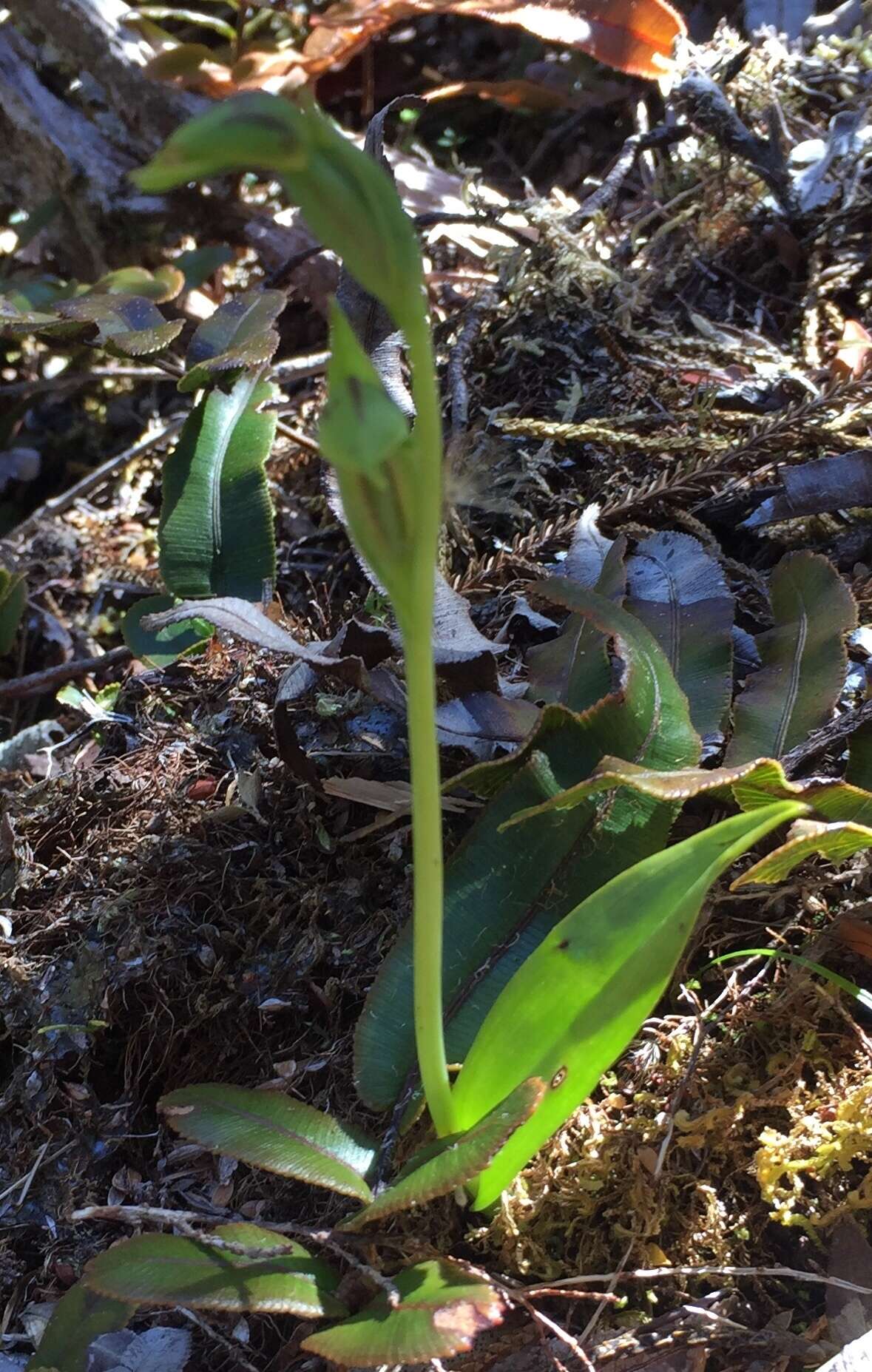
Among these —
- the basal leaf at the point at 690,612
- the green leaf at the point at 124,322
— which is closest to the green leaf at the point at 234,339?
the green leaf at the point at 124,322

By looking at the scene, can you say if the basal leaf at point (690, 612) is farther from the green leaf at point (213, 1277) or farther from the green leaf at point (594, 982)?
the green leaf at point (213, 1277)

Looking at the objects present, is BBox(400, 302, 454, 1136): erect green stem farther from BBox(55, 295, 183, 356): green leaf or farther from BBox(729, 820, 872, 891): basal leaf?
BBox(55, 295, 183, 356): green leaf

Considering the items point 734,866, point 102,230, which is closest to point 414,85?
point 102,230

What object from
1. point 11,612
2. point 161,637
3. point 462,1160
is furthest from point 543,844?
point 11,612

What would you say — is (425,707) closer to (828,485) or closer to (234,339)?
(828,485)

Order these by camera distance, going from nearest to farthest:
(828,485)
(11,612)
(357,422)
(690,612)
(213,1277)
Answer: (357,422)
(213,1277)
(690,612)
(828,485)
(11,612)

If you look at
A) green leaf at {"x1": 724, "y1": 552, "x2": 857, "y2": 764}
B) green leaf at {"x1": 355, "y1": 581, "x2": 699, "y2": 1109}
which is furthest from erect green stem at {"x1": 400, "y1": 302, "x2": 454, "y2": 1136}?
green leaf at {"x1": 724, "y1": 552, "x2": 857, "y2": 764}
